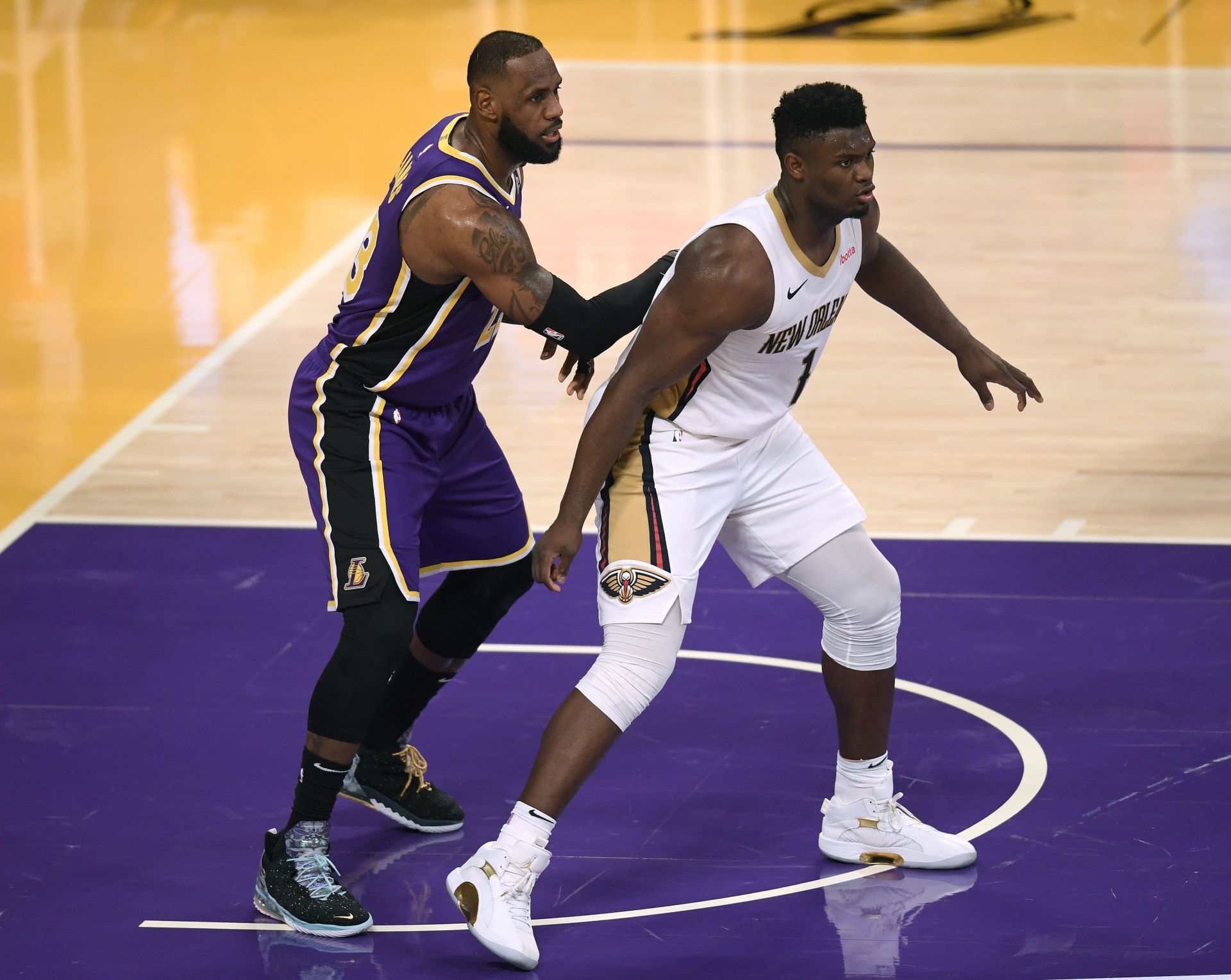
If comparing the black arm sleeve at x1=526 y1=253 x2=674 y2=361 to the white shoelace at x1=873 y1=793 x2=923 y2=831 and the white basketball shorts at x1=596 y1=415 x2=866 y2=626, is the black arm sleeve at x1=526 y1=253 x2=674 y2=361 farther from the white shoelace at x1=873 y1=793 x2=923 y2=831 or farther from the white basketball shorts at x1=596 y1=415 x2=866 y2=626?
the white shoelace at x1=873 y1=793 x2=923 y2=831

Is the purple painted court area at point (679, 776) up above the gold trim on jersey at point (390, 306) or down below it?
below

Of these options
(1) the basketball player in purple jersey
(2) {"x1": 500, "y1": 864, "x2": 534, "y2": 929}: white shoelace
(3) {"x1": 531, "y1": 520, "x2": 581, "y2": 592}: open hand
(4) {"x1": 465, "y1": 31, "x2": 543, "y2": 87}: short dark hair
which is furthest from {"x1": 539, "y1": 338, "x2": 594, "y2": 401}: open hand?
(2) {"x1": 500, "y1": 864, "x2": 534, "y2": 929}: white shoelace

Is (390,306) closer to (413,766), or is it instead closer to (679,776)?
(413,766)

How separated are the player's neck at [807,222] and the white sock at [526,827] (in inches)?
50.0

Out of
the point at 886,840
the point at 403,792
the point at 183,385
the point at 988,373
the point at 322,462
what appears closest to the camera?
the point at 322,462

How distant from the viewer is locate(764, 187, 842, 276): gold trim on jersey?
13.0 ft

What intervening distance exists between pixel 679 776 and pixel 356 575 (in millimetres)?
1145

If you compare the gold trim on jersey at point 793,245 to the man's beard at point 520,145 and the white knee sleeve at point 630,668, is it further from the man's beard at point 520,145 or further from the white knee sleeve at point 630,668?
the white knee sleeve at point 630,668

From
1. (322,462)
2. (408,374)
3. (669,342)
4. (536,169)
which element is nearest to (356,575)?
(322,462)

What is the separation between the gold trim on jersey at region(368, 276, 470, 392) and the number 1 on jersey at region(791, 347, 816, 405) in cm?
75

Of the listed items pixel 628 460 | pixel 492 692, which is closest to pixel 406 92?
pixel 492 692

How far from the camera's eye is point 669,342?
3.90m

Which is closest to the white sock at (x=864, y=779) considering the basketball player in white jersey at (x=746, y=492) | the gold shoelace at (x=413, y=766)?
the basketball player in white jersey at (x=746, y=492)

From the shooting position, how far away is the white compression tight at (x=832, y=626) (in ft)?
13.0
